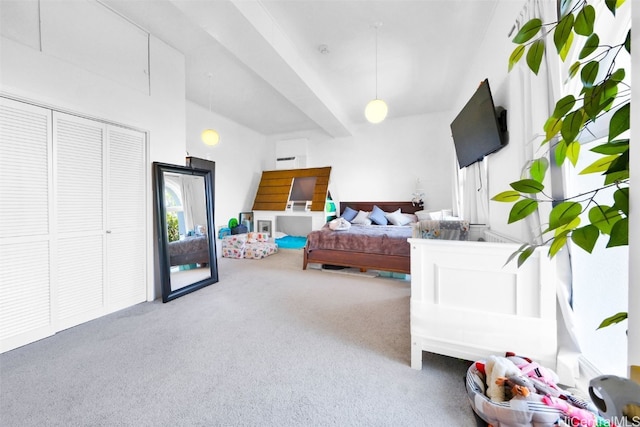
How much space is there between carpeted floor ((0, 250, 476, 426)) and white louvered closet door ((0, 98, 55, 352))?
0.66 ft

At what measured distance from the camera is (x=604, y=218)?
1.86ft

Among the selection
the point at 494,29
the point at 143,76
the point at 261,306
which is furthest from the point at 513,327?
the point at 143,76

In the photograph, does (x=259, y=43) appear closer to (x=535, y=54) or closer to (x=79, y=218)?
Result: (x=79, y=218)

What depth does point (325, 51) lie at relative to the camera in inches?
116

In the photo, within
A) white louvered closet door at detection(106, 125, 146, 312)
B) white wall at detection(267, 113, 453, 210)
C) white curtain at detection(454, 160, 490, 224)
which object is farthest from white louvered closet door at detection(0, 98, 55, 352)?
white wall at detection(267, 113, 453, 210)

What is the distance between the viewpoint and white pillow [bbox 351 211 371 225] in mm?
4990

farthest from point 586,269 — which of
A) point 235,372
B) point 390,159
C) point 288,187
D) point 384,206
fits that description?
point 288,187

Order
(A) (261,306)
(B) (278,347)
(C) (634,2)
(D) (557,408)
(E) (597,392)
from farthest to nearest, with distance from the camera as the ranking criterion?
(A) (261,306) < (B) (278,347) < (D) (557,408) < (C) (634,2) < (E) (597,392)

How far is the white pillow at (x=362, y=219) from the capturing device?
16.4ft

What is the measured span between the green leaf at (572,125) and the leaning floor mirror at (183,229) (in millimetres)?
3124

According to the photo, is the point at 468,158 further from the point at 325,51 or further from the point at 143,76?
the point at 143,76

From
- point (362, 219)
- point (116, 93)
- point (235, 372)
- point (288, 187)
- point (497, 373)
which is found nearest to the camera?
point (497, 373)

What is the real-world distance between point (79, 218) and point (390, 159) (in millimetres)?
5212

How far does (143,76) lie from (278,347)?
3.02 m
